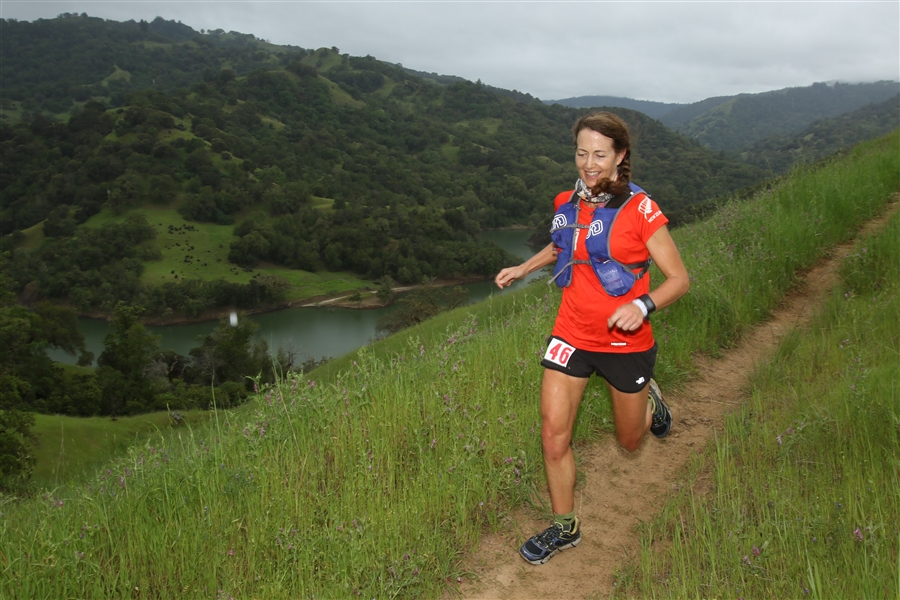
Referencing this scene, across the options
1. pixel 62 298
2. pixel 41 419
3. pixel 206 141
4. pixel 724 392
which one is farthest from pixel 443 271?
pixel 724 392

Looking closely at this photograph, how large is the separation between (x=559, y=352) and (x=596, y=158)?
97 centimetres

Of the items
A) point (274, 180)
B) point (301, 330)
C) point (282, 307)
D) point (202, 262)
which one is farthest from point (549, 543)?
point (274, 180)

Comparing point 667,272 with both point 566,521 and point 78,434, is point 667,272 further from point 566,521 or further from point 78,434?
point 78,434

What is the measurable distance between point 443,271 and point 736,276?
78243 mm

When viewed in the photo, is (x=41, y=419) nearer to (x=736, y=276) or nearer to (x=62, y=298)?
(x=736, y=276)

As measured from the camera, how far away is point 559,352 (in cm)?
306

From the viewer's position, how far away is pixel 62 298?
254 ft

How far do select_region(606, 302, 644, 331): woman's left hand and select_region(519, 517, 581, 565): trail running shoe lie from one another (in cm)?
115

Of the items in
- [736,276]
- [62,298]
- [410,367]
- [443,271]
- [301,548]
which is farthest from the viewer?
[443,271]

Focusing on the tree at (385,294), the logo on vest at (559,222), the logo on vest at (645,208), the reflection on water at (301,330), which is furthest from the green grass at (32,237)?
the logo on vest at (645,208)

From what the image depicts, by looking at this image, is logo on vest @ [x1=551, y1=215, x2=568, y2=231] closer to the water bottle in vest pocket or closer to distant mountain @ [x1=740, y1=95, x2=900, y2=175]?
the water bottle in vest pocket

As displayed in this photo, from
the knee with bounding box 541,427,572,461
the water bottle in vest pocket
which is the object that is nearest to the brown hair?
the water bottle in vest pocket

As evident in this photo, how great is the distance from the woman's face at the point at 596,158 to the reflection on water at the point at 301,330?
48264 mm

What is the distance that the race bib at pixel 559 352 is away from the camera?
3033mm
